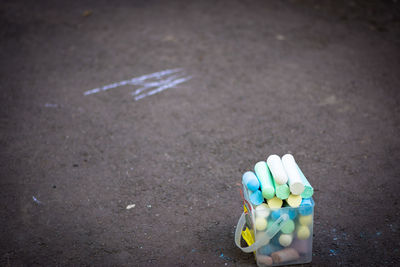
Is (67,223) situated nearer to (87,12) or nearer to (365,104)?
(365,104)

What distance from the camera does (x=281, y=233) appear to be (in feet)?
9.33

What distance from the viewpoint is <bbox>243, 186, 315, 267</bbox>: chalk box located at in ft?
9.18

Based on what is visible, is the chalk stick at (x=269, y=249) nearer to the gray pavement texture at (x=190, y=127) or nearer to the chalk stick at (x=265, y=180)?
the gray pavement texture at (x=190, y=127)

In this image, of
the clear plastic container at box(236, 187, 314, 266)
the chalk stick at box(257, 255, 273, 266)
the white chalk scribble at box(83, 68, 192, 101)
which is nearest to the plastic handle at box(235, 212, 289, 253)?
the clear plastic container at box(236, 187, 314, 266)

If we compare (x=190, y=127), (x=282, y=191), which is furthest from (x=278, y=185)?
(x=190, y=127)

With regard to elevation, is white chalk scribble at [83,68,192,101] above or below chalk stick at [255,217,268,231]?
below

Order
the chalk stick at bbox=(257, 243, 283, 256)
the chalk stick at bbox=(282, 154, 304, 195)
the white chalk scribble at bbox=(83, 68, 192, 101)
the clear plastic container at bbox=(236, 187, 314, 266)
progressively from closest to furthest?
the chalk stick at bbox=(282, 154, 304, 195)
the clear plastic container at bbox=(236, 187, 314, 266)
the chalk stick at bbox=(257, 243, 283, 256)
the white chalk scribble at bbox=(83, 68, 192, 101)

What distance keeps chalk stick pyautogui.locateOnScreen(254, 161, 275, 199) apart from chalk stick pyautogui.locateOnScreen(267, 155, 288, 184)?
51 millimetres

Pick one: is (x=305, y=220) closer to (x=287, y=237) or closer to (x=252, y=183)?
(x=287, y=237)

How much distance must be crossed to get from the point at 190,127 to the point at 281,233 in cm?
205

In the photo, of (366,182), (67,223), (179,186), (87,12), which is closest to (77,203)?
(67,223)

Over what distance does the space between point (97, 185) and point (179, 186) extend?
78 cm

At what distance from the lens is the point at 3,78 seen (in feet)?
18.2

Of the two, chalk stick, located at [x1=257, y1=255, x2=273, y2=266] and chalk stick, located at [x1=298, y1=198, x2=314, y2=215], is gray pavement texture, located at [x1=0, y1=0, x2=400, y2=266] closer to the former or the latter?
chalk stick, located at [x1=257, y1=255, x2=273, y2=266]
